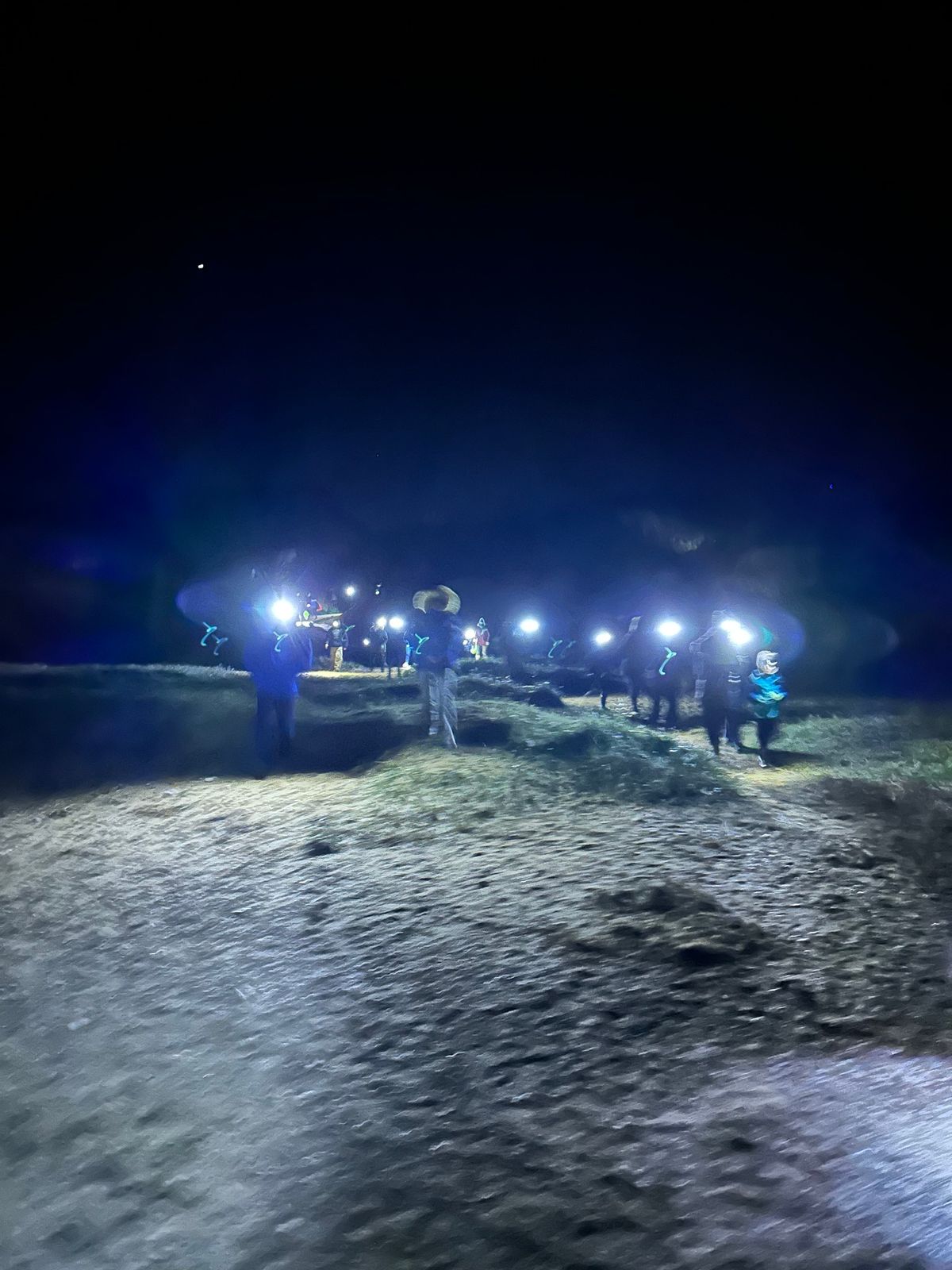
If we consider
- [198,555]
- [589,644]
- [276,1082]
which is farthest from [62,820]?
[198,555]

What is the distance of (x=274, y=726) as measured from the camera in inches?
487

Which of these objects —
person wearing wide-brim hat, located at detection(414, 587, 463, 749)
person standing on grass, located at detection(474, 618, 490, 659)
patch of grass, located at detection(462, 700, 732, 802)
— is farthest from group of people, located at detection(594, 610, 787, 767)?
person standing on grass, located at detection(474, 618, 490, 659)

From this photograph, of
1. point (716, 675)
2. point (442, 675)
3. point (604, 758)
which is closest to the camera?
point (604, 758)

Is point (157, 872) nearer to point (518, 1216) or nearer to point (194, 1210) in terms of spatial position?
point (194, 1210)

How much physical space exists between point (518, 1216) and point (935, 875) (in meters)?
5.19

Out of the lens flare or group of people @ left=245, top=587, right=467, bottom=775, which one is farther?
the lens flare

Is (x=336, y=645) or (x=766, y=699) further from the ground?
(x=336, y=645)

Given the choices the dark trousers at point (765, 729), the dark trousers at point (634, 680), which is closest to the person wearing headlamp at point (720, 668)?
the dark trousers at point (765, 729)

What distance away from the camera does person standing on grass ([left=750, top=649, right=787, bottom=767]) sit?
40.7 feet

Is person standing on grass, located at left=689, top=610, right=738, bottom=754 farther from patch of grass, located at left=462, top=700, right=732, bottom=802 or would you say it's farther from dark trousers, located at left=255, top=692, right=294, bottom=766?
dark trousers, located at left=255, top=692, right=294, bottom=766

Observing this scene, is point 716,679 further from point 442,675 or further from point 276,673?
point 276,673

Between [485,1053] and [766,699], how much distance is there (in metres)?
9.27

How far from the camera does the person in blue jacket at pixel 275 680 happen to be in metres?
11.5

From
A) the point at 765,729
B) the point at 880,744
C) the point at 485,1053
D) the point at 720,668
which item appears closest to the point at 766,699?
the point at 765,729
